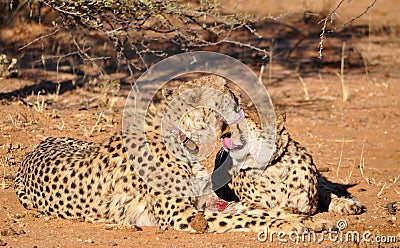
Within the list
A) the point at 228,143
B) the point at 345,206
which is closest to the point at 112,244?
the point at 228,143

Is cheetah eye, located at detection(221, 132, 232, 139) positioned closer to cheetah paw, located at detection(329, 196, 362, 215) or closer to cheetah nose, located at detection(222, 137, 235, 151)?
cheetah nose, located at detection(222, 137, 235, 151)

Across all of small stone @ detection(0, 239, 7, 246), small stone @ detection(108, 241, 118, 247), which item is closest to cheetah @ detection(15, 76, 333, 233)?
small stone @ detection(108, 241, 118, 247)

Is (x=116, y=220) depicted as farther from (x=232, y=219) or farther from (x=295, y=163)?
(x=295, y=163)

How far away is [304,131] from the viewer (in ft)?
24.8

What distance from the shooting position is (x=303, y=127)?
25.4 ft

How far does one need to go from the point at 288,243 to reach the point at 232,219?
447 mm

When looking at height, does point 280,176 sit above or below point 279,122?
below

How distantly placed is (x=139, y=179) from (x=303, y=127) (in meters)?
3.31

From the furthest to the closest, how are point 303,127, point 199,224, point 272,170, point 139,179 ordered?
point 303,127 → point 272,170 → point 139,179 → point 199,224

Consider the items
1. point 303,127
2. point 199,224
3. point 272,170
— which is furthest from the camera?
point 303,127

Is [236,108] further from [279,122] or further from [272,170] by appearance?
[272,170]

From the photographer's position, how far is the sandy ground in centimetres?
449

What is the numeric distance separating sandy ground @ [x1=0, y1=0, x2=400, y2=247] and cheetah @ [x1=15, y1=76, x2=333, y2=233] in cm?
12

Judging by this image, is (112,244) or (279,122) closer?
(112,244)
